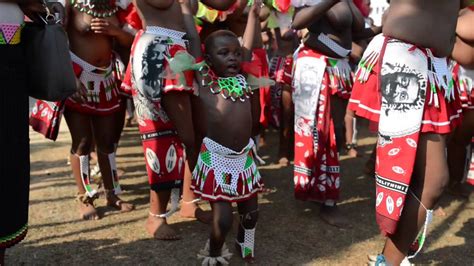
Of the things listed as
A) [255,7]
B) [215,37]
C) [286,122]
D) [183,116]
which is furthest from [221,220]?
[286,122]

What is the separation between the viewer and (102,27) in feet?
11.4

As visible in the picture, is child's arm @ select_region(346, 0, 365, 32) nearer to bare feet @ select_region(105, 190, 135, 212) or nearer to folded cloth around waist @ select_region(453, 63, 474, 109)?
folded cloth around waist @ select_region(453, 63, 474, 109)

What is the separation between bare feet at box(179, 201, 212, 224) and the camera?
3748 millimetres

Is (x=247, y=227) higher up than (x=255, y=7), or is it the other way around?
(x=255, y=7)

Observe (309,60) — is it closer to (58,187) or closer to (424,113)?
(424,113)

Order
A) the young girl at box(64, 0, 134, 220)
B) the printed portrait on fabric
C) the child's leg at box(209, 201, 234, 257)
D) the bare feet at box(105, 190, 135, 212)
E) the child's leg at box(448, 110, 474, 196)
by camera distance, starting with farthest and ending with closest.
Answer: the child's leg at box(448, 110, 474, 196), the bare feet at box(105, 190, 135, 212), the young girl at box(64, 0, 134, 220), the child's leg at box(209, 201, 234, 257), the printed portrait on fabric

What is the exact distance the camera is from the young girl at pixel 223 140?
9.59ft

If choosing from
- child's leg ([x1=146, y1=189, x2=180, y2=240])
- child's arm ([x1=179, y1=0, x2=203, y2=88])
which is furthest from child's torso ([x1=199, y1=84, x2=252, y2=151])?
child's leg ([x1=146, y1=189, x2=180, y2=240])

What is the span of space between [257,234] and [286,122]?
2.25 metres

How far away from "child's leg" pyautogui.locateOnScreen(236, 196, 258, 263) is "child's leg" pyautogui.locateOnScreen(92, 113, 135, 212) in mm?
1265

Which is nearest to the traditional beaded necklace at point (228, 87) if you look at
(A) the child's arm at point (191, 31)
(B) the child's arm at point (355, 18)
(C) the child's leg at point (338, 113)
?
(A) the child's arm at point (191, 31)

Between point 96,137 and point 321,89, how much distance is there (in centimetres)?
182

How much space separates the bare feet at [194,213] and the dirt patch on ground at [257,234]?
53 millimetres

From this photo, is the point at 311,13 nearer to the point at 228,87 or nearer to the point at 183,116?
the point at 228,87
